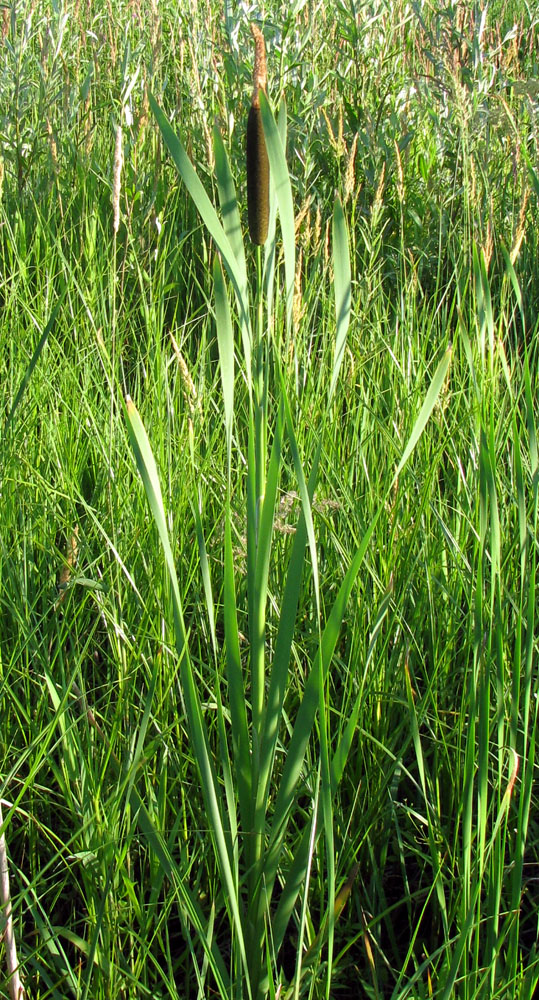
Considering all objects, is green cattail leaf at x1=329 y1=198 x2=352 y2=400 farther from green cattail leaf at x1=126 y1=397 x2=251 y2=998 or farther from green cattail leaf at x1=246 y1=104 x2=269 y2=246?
green cattail leaf at x1=126 y1=397 x2=251 y2=998

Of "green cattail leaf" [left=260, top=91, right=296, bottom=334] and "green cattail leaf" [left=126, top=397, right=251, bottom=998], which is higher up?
"green cattail leaf" [left=260, top=91, right=296, bottom=334]

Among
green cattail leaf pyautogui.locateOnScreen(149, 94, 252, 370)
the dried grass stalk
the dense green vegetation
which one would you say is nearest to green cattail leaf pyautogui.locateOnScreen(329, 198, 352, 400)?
the dense green vegetation

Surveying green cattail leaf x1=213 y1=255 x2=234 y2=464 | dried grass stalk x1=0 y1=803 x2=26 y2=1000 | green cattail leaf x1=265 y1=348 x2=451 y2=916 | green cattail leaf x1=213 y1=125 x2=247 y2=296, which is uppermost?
green cattail leaf x1=213 y1=125 x2=247 y2=296

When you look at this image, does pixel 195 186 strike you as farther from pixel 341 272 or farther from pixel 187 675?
pixel 187 675

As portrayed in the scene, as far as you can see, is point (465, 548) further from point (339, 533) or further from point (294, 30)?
point (294, 30)

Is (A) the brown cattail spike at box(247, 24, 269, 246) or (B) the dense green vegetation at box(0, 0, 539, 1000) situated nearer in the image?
(A) the brown cattail spike at box(247, 24, 269, 246)

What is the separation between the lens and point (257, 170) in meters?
0.67

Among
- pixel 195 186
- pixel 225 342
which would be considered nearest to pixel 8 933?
pixel 225 342

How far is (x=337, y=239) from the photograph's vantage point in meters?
0.71

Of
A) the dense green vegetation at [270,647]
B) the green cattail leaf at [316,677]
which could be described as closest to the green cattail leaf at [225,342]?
the dense green vegetation at [270,647]

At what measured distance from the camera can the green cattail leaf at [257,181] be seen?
0.67m

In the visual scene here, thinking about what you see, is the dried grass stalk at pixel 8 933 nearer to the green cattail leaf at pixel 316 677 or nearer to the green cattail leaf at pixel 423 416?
the green cattail leaf at pixel 316 677

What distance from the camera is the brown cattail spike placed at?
0.67 metres

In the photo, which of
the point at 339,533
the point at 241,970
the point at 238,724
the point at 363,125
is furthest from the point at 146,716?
the point at 363,125
